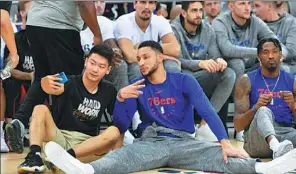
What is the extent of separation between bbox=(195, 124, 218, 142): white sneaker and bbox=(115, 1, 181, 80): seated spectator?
578mm

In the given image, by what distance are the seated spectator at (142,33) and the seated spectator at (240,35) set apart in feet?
1.79

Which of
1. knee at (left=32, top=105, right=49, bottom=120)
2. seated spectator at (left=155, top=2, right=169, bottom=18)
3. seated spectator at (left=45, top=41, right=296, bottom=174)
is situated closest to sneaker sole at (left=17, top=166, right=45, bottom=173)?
knee at (left=32, top=105, right=49, bottom=120)

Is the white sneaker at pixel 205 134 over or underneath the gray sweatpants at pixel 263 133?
underneath

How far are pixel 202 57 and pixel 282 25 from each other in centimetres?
101

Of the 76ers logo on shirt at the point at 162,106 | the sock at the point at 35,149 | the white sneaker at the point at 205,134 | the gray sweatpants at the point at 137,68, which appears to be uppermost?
the gray sweatpants at the point at 137,68

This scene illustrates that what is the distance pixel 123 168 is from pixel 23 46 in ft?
7.62

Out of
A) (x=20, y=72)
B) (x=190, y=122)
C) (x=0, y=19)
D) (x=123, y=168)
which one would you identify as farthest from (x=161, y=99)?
(x=20, y=72)

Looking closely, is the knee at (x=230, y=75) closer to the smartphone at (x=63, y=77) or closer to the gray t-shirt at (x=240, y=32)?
the gray t-shirt at (x=240, y=32)

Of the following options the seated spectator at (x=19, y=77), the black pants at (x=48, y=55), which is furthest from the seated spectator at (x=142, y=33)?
the black pants at (x=48, y=55)

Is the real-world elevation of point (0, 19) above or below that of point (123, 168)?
above

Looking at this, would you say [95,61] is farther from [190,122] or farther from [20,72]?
[20,72]

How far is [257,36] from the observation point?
6.50 metres

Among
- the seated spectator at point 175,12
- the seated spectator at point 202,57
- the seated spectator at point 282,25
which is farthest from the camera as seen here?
the seated spectator at point 175,12

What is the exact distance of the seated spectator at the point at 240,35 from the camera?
6191 mm
